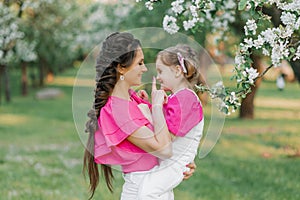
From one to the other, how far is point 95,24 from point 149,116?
1516cm

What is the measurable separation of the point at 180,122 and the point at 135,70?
463mm

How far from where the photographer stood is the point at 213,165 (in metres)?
9.65

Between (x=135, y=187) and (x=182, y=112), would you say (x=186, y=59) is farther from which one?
(x=135, y=187)

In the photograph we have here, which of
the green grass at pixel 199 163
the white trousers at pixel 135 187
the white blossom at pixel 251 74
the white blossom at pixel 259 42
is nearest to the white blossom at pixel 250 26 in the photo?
the white blossom at pixel 259 42

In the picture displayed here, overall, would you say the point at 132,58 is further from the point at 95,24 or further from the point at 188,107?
the point at 95,24

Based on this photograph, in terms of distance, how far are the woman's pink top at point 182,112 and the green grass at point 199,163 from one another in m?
3.54

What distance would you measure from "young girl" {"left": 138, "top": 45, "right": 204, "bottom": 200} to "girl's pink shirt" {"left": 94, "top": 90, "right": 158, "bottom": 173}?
113 millimetres

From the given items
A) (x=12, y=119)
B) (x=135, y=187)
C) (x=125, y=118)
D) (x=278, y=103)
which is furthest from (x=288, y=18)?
(x=278, y=103)

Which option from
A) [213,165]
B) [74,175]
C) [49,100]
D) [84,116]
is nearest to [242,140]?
[213,165]

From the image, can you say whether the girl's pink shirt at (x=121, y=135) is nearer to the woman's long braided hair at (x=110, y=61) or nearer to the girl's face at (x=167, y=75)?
the woman's long braided hair at (x=110, y=61)

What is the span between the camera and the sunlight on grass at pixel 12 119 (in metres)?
18.3

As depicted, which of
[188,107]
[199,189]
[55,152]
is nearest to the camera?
[188,107]

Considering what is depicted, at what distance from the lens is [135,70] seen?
3525 mm

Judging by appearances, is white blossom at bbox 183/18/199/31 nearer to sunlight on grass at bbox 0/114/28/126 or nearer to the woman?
the woman
